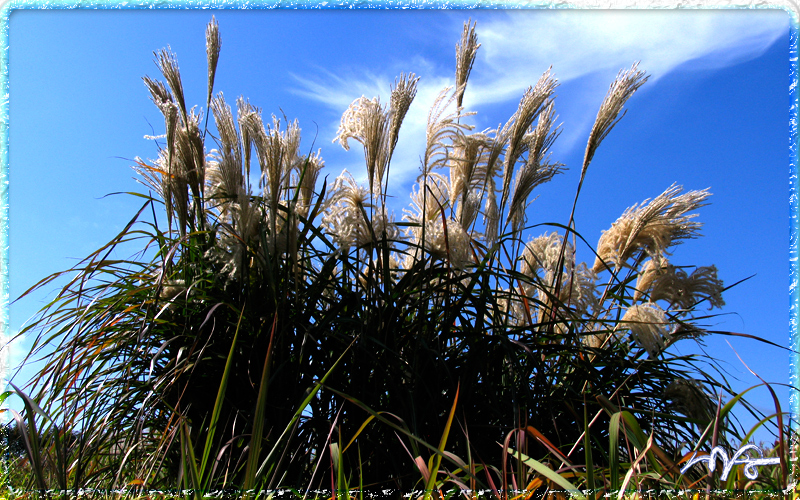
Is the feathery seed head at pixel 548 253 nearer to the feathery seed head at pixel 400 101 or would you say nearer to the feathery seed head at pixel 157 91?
the feathery seed head at pixel 400 101

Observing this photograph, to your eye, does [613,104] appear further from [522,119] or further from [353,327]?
[353,327]

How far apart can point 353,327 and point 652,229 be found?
6.08ft

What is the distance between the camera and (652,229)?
3.04 m

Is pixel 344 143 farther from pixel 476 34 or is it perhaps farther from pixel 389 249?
pixel 476 34

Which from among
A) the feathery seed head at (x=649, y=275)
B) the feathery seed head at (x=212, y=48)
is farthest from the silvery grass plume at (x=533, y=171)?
the feathery seed head at (x=212, y=48)

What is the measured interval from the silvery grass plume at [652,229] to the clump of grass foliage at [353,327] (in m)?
0.02

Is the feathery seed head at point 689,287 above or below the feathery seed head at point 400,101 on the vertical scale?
below

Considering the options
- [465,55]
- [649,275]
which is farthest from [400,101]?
[649,275]

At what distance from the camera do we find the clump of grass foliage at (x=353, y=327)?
7.22 ft

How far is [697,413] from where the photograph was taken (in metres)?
2.47

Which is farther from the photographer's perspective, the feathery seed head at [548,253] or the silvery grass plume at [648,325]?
the feathery seed head at [548,253]

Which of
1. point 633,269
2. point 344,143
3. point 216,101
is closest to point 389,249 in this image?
point 344,143

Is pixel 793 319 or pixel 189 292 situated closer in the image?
pixel 793 319

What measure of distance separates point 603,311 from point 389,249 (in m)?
1.34
